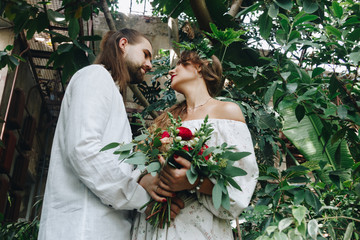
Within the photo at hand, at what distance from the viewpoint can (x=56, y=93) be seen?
27.7 feet

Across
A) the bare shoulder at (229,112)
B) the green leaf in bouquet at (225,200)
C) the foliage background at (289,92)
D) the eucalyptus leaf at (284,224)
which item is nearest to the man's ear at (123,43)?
the foliage background at (289,92)

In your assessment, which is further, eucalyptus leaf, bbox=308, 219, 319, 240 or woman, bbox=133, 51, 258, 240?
eucalyptus leaf, bbox=308, 219, 319, 240

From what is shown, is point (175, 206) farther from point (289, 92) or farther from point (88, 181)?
point (289, 92)

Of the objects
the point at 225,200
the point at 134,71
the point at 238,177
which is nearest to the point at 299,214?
the point at 238,177

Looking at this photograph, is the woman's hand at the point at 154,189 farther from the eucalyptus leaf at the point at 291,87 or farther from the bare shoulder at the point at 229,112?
the eucalyptus leaf at the point at 291,87

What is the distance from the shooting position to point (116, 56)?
2.28m

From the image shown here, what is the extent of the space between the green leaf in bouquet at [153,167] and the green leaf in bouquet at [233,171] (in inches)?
11.1

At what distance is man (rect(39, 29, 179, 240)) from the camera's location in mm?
1687

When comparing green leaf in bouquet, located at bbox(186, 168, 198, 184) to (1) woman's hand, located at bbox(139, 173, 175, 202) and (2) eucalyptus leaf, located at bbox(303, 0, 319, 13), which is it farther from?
(2) eucalyptus leaf, located at bbox(303, 0, 319, 13)

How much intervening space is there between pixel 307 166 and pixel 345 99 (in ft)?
2.01

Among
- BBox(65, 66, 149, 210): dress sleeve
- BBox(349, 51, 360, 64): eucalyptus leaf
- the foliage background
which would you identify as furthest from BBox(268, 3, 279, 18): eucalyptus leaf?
BBox(65, 66, 149, 210): dress sleeve

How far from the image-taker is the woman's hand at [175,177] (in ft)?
5.42

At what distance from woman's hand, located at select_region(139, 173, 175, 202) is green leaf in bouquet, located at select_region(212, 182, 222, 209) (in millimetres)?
228

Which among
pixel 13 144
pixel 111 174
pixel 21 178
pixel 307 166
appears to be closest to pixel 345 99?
pixel 307 166
